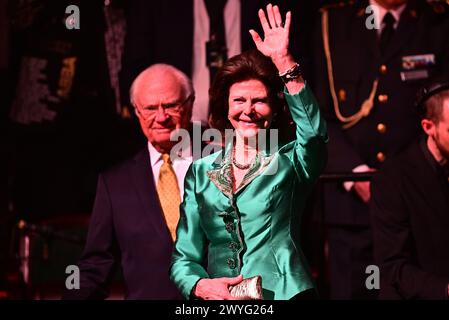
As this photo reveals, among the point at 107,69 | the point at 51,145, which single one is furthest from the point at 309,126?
the point at 51,145

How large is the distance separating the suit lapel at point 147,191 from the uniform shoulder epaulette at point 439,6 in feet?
5.47

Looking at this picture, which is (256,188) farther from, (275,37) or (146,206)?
(146,206)

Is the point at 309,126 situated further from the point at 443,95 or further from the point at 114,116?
the point at 114,116

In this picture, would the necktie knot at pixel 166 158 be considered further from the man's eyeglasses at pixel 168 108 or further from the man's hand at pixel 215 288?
the man's hand at pixel 215 288

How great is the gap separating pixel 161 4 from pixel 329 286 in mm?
1618

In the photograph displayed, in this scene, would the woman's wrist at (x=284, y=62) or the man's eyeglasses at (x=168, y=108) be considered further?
the man's eyeglasses at (x=168, y=108)

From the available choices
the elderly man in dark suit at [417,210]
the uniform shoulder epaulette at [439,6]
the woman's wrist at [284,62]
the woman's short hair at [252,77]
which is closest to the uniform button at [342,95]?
the uniform shoulder epaulette at [439,6]

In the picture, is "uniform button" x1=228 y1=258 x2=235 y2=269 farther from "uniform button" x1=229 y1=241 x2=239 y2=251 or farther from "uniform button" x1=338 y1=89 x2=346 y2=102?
"uniform button" x1=338 y1=89 x2=346 y2=102

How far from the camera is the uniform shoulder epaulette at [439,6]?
459 cm

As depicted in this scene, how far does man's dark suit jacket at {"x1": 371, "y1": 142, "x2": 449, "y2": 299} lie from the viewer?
3.71 meters

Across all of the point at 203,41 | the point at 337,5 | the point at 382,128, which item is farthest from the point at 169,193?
the point at 337,5

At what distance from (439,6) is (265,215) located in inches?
76.6

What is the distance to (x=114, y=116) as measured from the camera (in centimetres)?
537

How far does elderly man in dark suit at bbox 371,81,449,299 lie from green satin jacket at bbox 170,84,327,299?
0.67m
